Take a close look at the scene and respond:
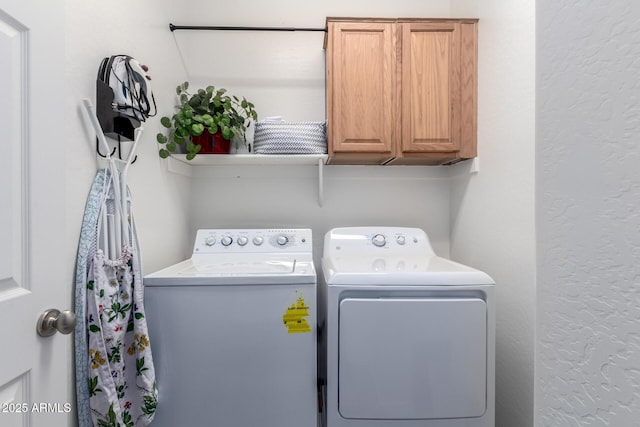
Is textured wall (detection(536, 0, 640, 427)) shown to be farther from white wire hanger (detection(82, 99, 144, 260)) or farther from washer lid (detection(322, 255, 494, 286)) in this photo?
white wire hanger (detection(82, 99, 144, 260))

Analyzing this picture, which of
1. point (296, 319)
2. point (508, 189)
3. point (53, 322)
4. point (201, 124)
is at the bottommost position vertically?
point (296, 319)

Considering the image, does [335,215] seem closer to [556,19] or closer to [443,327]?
[443,327]

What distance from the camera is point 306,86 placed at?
6.46ft

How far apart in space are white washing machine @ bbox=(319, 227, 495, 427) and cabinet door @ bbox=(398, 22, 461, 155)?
78cm

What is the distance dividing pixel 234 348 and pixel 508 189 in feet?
4.40

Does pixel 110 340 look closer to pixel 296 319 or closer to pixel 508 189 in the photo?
pixel 296 319

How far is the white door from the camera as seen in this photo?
627 mm

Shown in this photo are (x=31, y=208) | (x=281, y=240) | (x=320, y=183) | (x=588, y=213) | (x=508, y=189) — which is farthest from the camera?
(x=320, y=183)

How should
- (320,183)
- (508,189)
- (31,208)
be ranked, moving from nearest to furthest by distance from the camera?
(31,208), (508,189), (320,183)

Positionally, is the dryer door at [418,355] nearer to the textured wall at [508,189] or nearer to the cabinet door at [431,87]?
the textured wall at [508,189]

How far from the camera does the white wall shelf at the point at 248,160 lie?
1673 mm

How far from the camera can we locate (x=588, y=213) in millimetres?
381

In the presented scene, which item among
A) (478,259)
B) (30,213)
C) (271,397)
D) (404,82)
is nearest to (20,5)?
(30,213)

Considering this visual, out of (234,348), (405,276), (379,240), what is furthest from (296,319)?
(379,240)
